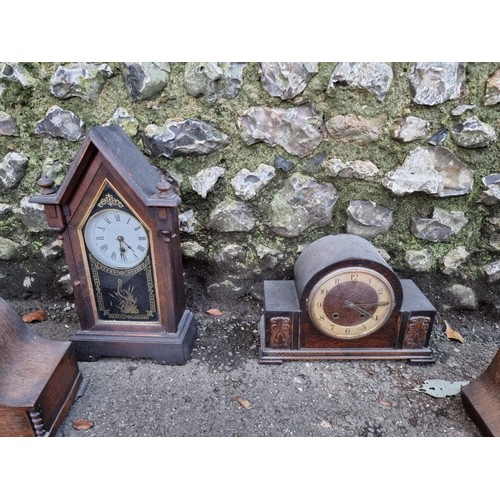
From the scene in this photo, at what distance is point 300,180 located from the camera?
91.5 inches

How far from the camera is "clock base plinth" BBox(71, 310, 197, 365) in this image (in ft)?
7.07

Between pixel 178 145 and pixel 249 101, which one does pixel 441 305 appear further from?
pixel 178 145

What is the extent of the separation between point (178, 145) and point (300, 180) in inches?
27.3

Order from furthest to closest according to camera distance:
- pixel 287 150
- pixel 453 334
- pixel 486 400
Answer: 1. pixel 453 334
2. pixel 287 150
3. pixel 486 400

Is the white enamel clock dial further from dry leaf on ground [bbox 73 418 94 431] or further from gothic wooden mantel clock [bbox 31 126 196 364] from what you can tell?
dry leaf on ground [bbox 73 418 94 431]

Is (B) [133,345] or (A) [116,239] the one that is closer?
(A) [116,239]

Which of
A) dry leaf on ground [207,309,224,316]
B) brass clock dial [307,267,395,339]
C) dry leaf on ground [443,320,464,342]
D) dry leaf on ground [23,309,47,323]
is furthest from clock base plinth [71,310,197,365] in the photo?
dry leaf on ground [443,320,464,342]

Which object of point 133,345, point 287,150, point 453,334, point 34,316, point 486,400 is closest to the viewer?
point 486,400

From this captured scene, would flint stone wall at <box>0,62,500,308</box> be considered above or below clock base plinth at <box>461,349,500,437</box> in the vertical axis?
above

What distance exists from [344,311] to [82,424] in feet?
4.32

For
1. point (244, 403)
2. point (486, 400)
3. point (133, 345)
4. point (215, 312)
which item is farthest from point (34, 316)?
point (486, 400)

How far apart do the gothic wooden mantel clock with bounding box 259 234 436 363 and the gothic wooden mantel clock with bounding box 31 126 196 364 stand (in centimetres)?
52

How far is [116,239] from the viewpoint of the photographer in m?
1.98

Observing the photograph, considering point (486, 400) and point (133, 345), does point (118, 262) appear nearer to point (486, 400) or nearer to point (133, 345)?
point (133, 345)
